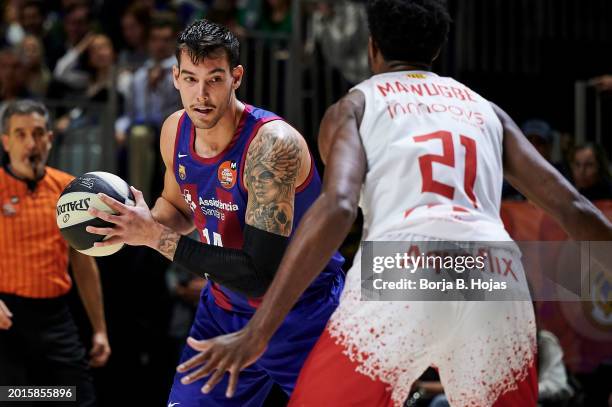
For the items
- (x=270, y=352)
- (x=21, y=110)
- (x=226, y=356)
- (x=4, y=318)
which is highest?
(x=21, y=110)

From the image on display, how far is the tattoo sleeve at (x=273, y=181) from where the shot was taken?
351cm

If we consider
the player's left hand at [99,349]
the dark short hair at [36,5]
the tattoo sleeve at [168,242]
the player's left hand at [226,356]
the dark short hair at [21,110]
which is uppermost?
the dark short hair at [36,5]

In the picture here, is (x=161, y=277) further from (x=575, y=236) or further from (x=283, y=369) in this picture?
(x=575, y=236)

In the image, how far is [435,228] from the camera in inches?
108

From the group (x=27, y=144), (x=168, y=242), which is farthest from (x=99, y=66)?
(x=168, y=242)

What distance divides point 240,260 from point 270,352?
1.96ft

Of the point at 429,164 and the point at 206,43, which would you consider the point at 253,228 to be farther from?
the point at 429,164

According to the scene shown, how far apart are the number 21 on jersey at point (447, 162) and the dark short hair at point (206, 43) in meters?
1.21

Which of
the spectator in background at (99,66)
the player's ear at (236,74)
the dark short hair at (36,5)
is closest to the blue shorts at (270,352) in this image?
the player's ear at (236,74)

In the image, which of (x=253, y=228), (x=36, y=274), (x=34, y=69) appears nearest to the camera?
(x=253, y=228)

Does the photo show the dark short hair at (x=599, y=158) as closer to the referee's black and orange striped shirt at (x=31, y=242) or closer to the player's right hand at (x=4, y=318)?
the referee's black and orange striped shirt at (x=31, y=242)

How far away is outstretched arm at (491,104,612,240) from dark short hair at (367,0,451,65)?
0.41m

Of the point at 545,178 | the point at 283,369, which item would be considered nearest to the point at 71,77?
the point at 283,369

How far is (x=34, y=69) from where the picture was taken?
8.30 m
